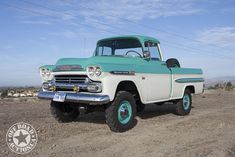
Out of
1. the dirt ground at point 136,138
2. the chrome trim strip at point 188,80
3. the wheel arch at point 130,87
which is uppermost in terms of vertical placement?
the chrome trim strip at point 188,80

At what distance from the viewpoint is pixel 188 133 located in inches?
299

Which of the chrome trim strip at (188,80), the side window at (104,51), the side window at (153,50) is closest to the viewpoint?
the side window at (153,50)

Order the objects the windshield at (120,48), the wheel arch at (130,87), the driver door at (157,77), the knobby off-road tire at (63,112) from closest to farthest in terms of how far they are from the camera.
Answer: the wheel arch at (130,87)
the knobby off-road tire at (63,112)
the driver door at (157,77)
the windshield at (120,48)

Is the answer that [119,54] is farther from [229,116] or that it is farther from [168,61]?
[229,116]

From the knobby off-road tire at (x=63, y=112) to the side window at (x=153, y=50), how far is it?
256cm

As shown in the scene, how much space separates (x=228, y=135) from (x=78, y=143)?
126 inches

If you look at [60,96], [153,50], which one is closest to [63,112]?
[60,96]

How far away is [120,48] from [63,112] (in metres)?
2.35

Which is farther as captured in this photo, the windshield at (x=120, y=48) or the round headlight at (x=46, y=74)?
the windshield at (x=120, y=48)

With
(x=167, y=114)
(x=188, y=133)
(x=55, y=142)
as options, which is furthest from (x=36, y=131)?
(x=167, y=114)

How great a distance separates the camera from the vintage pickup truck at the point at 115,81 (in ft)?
24.2

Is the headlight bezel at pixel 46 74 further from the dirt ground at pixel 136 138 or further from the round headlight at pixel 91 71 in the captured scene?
the round headlight at pixel 91 71
